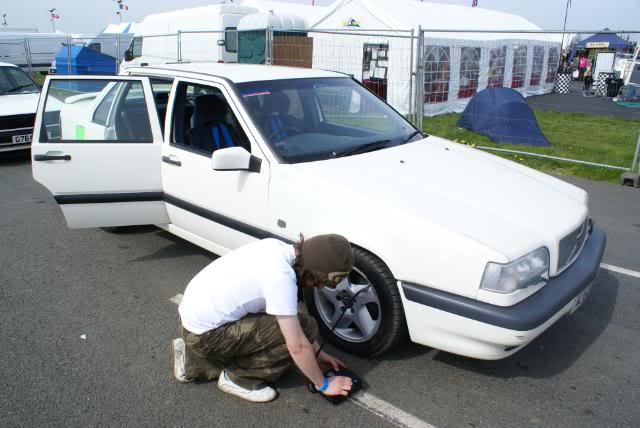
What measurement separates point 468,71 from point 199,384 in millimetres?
13802

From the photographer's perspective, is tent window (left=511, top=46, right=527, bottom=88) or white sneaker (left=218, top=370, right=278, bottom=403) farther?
tent window (left=511, top=46, right=527, bottom=88)

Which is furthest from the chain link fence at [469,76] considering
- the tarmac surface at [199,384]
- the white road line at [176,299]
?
the white road line at [176,299]

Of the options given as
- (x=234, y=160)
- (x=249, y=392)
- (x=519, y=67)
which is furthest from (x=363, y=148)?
(x=519, y=67)

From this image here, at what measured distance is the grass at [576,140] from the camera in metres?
8.05

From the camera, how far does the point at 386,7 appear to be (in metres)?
14.6

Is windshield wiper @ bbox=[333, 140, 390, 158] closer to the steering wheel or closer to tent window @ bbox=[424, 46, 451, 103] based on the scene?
the steering wheel

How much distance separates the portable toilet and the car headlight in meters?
8.72

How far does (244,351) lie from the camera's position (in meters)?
2.74

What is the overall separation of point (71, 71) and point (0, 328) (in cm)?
1783

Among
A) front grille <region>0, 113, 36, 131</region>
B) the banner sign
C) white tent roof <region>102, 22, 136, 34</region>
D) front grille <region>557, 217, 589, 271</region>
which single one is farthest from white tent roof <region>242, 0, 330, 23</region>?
the banner sign

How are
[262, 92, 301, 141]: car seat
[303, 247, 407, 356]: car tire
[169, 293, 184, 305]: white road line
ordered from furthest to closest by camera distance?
[169, 293, 184, 305]: white road line, [262, 92, 301, 141]: car seat, [303, 247, 407, 356]: car tire

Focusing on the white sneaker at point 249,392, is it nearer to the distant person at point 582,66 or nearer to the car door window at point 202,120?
the car door window at point 202,120

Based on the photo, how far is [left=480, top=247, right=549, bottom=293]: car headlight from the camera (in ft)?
8.37

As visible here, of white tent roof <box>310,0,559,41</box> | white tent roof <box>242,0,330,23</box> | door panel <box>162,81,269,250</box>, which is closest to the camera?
door panel <box>162,81,269,250</box>
